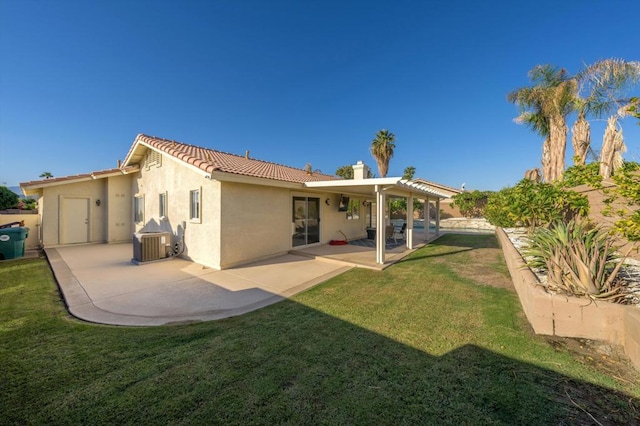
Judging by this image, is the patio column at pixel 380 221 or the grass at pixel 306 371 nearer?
the grass at pixel 306 371

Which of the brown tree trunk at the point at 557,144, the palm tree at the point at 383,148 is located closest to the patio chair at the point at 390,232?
the brown tree trunk at the point at 557,144

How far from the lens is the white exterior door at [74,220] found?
40.8 feet

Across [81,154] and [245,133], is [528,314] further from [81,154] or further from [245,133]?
[81,154]

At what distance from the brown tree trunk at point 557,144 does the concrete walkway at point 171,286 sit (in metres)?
18.1

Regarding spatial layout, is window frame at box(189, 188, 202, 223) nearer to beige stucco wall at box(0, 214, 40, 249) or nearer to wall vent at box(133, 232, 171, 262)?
wall vent at box(133, 232, 171, 262)

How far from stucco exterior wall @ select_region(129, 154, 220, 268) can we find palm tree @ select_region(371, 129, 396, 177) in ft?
74.1

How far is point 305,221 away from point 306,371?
8.95 metres

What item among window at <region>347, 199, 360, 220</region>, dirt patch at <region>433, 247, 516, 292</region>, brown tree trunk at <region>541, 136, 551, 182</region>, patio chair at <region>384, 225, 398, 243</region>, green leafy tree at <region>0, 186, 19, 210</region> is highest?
brown tree trunk at <region>541, 136, 551, 182</region>

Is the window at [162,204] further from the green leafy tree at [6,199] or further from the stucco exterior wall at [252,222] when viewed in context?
the green leafy tree at [6,199]

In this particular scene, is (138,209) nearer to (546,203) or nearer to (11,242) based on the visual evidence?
(11,242)

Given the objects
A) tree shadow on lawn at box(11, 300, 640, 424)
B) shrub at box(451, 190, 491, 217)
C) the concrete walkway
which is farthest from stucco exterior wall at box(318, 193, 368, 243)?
shrub at box(451, 190, 491, 217)

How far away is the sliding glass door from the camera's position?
11367 mm

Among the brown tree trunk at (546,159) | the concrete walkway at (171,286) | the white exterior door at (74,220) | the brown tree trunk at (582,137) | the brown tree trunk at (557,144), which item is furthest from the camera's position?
the brown tree trunk at (546,159)

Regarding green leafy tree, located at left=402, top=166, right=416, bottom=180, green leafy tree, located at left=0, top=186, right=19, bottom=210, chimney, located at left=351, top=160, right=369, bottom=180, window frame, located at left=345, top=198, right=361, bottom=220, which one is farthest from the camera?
green leafy tree, located at left=402, top=166, right=416, bottom=180
